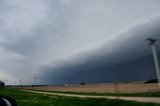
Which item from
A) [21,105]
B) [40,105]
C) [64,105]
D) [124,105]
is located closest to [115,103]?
[124,105]

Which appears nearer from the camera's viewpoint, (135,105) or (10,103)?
(10,103)

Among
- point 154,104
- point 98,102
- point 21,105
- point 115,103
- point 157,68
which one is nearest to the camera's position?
point 154,104

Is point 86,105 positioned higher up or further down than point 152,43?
further down

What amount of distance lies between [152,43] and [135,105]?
1734 cm

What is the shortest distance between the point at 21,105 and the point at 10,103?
1813 inches

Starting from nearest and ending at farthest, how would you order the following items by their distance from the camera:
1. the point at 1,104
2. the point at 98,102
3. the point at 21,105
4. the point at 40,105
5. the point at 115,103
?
the point at 1,104 < the point at 115,103 < the point at 98,102 < the point at 40,105 < the point at 21,105

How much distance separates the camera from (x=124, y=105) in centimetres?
3073

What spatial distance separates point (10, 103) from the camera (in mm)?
4246

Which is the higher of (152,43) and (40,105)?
(152,43)

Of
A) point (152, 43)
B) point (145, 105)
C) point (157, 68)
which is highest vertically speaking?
point (152, 43)

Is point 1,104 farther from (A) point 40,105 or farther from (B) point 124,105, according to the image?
(A) point 40,105

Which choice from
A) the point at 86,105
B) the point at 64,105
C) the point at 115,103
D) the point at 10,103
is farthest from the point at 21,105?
the point at 10,103

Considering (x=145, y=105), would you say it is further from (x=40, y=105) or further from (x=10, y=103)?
(x=10, y=103)

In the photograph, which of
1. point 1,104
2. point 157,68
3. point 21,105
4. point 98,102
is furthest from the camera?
point 21,105
